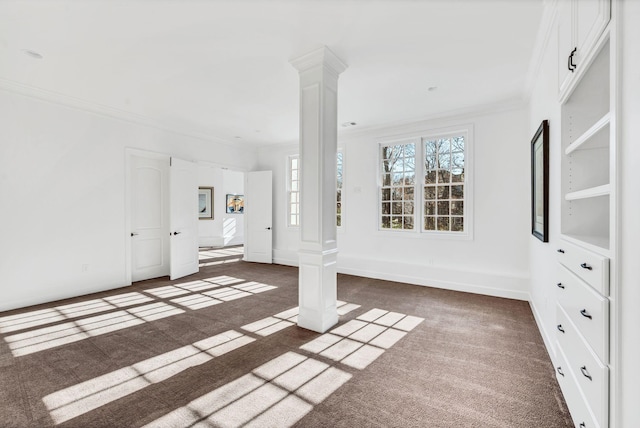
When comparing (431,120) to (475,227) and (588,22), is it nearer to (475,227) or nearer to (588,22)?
(475,227)

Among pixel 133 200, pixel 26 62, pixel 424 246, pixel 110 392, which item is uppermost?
pixel 26 62

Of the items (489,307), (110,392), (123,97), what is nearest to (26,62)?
(123,97)

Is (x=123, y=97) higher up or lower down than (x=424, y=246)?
higher up

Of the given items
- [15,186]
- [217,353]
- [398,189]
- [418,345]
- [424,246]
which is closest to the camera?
[217,353]

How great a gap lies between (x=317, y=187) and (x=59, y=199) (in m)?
3.81

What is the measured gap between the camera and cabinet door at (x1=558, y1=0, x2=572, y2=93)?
6.04 feet

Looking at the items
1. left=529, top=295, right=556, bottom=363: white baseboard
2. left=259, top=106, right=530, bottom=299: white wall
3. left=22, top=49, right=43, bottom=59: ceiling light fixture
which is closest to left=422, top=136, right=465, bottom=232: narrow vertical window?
left=259, top=106, right=530, bottom=299: white wall

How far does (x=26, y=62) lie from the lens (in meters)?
3.19

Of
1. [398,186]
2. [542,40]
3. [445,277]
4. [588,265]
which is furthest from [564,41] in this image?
[445,277]

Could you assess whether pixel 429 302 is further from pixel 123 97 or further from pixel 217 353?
pixel 123 97

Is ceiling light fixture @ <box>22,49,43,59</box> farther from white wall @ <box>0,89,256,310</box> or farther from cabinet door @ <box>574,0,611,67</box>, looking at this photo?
cabinet door @ <box>574,0,611,67</box>

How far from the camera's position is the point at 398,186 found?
5.39 meters

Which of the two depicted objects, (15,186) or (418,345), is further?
(15,186)

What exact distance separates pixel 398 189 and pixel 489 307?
2.40m
